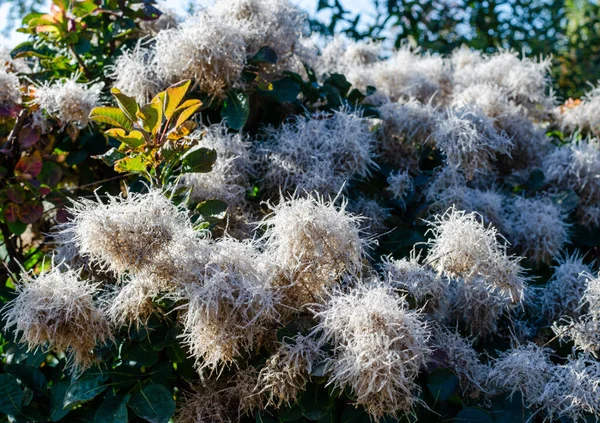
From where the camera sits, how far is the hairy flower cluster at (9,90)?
180 centimetres

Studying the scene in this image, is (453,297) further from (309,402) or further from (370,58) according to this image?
(370,58)

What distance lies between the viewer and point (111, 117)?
1.57m

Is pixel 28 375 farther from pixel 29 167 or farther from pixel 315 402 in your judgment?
pixel 315 402

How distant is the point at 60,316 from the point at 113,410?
0.83 ft

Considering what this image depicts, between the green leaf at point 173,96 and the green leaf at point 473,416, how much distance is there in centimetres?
85

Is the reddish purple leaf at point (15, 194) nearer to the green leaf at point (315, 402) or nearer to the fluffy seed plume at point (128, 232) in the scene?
the fluffy seed plume at point (128, 232)

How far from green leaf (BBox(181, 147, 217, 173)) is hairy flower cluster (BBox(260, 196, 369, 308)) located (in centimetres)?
28

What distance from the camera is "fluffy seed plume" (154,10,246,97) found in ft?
5.95

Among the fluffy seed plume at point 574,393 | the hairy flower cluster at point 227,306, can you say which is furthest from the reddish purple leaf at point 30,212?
the fluffy seed plume at point 574,393

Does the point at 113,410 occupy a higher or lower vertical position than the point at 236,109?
lower

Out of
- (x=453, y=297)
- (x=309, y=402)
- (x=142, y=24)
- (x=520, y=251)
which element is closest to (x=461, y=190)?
(x=520, y=251)

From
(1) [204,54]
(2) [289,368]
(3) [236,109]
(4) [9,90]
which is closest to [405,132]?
(3) [236,109]

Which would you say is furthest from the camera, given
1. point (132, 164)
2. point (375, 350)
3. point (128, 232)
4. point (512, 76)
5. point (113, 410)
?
point (512, 76)

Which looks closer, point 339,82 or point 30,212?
point 30,212
